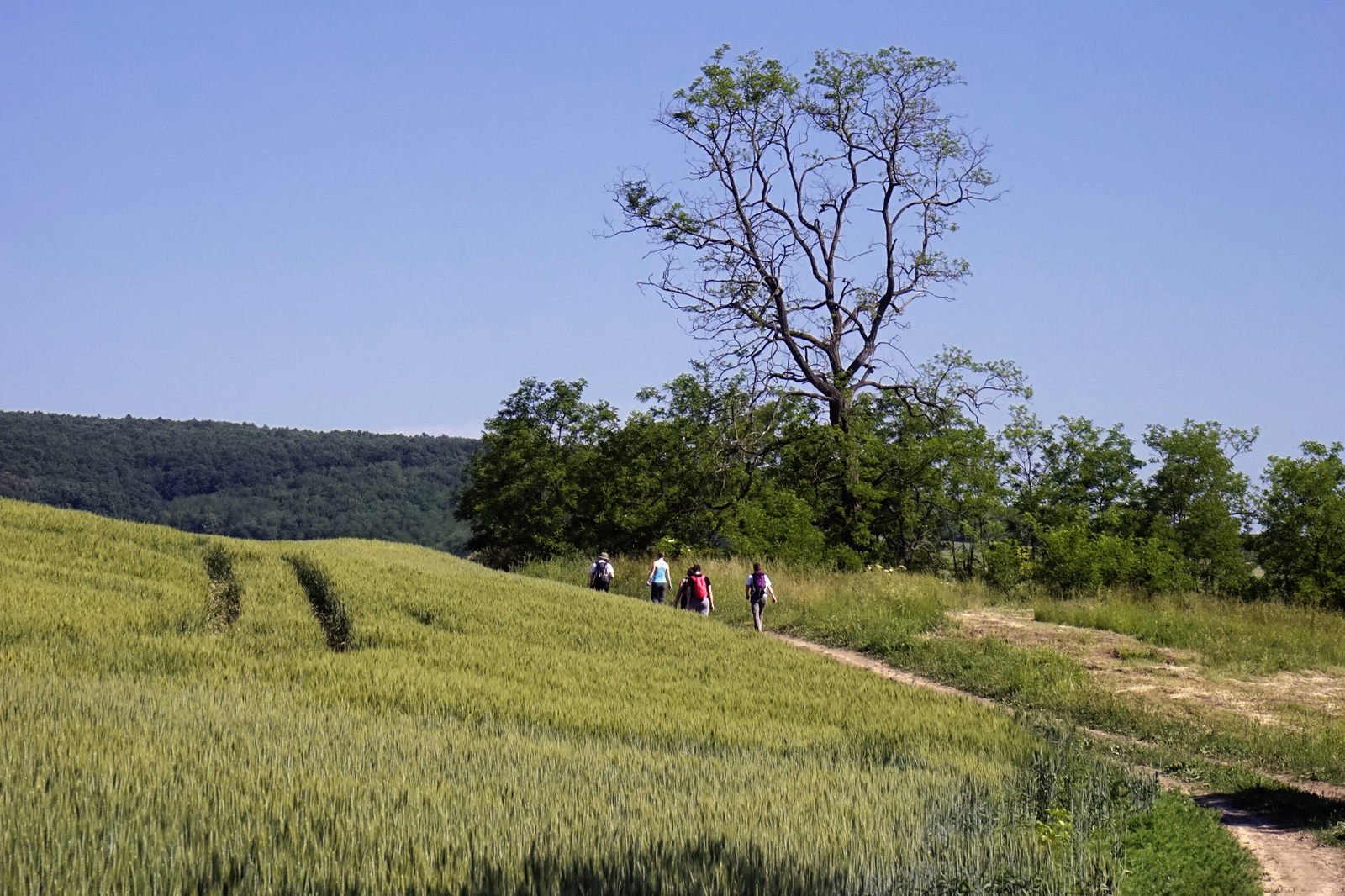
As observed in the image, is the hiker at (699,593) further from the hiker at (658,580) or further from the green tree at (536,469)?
the green tree at (536,469)

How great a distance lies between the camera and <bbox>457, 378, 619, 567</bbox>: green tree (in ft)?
184

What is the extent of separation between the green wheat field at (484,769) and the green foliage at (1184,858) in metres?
0.09

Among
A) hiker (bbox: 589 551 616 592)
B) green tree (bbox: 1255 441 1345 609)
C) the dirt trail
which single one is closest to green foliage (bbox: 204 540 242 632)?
hiker (bbox: 589 551 616 592)

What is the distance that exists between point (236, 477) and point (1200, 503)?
151493 millimetres

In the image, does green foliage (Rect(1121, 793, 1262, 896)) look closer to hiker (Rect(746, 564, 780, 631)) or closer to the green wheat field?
the green wheat field

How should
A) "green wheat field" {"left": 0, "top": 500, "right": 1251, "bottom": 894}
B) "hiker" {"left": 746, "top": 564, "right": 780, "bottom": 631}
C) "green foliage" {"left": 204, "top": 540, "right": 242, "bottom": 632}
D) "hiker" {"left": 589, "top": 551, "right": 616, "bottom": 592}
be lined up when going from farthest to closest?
"hiker" {"left": 589, "top": 551, "right": 616, "bottom": 592} < "hiker" {"left": 746, "top": 564, "right": 780, "bottom": 631} < "green foliage" {"left": 204, "top": 540, "right": 242, "bottom": 632} < "green wheat field" {"left": 0, "top": 500, "right": 1251, "bottom": 894}

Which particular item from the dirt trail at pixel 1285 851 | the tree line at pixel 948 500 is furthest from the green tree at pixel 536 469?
the dirt trail at pixel 1285 851

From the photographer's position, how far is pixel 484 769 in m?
7.83

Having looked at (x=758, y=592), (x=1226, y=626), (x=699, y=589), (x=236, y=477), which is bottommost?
(x=699, y=589)

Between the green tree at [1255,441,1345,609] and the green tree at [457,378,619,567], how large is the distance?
99.1ft

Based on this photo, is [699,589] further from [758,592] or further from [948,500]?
[948,500]

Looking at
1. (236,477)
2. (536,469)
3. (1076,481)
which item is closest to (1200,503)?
(1076,481)

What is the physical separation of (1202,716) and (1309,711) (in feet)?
4.86

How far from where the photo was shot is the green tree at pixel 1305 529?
31484 mm
